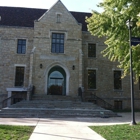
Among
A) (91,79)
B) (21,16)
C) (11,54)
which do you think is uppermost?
(21,16)

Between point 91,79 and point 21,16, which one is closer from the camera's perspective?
point 91,79

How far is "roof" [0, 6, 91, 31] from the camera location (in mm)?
24709

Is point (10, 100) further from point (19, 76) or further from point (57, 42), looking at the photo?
point (57, 42)

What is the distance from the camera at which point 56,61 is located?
2192cm

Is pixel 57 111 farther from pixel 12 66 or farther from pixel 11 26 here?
pixel 11 26

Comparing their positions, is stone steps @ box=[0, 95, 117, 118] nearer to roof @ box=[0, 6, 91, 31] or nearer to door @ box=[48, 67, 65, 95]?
door @ box=[48, 67, 65, 95]

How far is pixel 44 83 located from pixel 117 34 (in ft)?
35.1

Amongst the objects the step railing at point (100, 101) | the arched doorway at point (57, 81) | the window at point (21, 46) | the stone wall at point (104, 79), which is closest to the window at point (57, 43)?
the arched doorway at point (57, 81)

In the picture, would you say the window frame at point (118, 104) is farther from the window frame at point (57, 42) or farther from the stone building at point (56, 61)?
the window frame at point (57, 42)

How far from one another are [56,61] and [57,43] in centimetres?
227

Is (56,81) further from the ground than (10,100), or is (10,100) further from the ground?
(56,81)

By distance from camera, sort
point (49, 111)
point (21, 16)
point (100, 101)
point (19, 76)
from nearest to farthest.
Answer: point (49, 111)
point (19, 76)
point (100, 101)
point (21, 16)

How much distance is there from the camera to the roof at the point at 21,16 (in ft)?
81.1

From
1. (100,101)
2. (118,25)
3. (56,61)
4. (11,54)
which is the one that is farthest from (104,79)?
(118,25)
